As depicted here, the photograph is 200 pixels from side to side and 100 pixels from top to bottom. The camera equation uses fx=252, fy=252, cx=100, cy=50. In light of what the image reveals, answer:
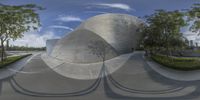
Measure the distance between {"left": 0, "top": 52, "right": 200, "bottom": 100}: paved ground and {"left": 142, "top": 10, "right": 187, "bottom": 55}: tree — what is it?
4761 millimetres

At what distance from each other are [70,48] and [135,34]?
5262mm

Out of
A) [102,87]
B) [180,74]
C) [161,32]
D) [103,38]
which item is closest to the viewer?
[102,87]

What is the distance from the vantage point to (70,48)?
2011 cm

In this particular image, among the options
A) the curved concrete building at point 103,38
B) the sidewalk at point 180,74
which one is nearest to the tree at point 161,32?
the curved concrete building at point 103,38

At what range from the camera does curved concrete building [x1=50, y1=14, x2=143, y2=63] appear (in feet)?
60.6

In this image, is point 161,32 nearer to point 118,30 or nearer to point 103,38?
point 118,30

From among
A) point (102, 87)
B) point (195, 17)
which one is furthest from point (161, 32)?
point (102, 87)

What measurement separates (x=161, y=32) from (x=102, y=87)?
31.8ft

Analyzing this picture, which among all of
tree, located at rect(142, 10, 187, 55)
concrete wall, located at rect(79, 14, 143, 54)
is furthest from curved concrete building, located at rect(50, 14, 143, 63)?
tree, located at rect(142, 10, 187, 55)

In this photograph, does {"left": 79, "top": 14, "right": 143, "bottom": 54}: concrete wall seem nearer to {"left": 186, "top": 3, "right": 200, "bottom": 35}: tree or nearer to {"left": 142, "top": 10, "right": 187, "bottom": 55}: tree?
{"left": 142, "top": 10, "right": 187, "bottom": 55}: tree

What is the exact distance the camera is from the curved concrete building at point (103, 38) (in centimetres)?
1847

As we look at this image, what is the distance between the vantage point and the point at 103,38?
842 inches

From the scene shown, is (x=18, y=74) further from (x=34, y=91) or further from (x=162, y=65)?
(x=162, y=65)

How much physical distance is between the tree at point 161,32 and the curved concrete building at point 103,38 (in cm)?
94
